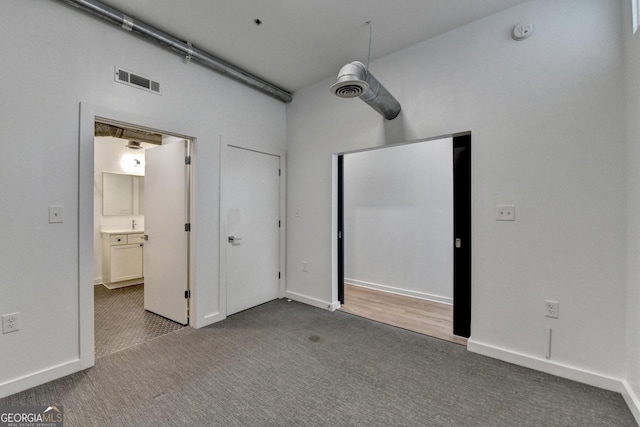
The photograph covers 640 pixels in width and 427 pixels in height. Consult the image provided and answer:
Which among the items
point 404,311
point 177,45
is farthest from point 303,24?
point 404,311

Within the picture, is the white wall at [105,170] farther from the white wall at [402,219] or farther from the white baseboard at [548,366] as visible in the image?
the white baseboard at [548,366]

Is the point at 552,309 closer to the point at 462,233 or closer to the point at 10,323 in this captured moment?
the point at 462,233

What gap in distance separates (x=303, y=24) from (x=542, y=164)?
2.38 metres

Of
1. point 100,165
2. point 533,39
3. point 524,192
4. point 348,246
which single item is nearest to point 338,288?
point 348,246

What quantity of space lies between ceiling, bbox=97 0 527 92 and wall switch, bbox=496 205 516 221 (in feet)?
5.53

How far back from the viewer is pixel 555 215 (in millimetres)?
2193

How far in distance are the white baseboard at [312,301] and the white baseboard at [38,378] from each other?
2.32 m

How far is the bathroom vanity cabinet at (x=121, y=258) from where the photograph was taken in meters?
4.53

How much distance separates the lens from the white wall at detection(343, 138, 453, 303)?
13.0ft

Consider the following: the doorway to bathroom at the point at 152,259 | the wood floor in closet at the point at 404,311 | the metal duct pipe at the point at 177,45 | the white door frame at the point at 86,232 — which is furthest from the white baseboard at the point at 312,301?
the metal duct pipe at the point at 177,45

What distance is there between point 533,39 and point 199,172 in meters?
3.30

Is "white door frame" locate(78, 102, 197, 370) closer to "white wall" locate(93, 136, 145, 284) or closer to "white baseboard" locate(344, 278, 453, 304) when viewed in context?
"white wall" locate(93, 136, 145, 284)

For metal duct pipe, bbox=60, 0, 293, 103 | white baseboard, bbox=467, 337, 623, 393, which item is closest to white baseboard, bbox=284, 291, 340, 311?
white baseboard, bbox=467, 337, 623, 393

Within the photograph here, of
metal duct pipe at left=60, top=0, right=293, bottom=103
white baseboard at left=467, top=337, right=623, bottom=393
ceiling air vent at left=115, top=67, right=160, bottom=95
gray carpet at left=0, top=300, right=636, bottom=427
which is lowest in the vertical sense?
gray carpet at left=0, top=300, right=636, bottom=427
